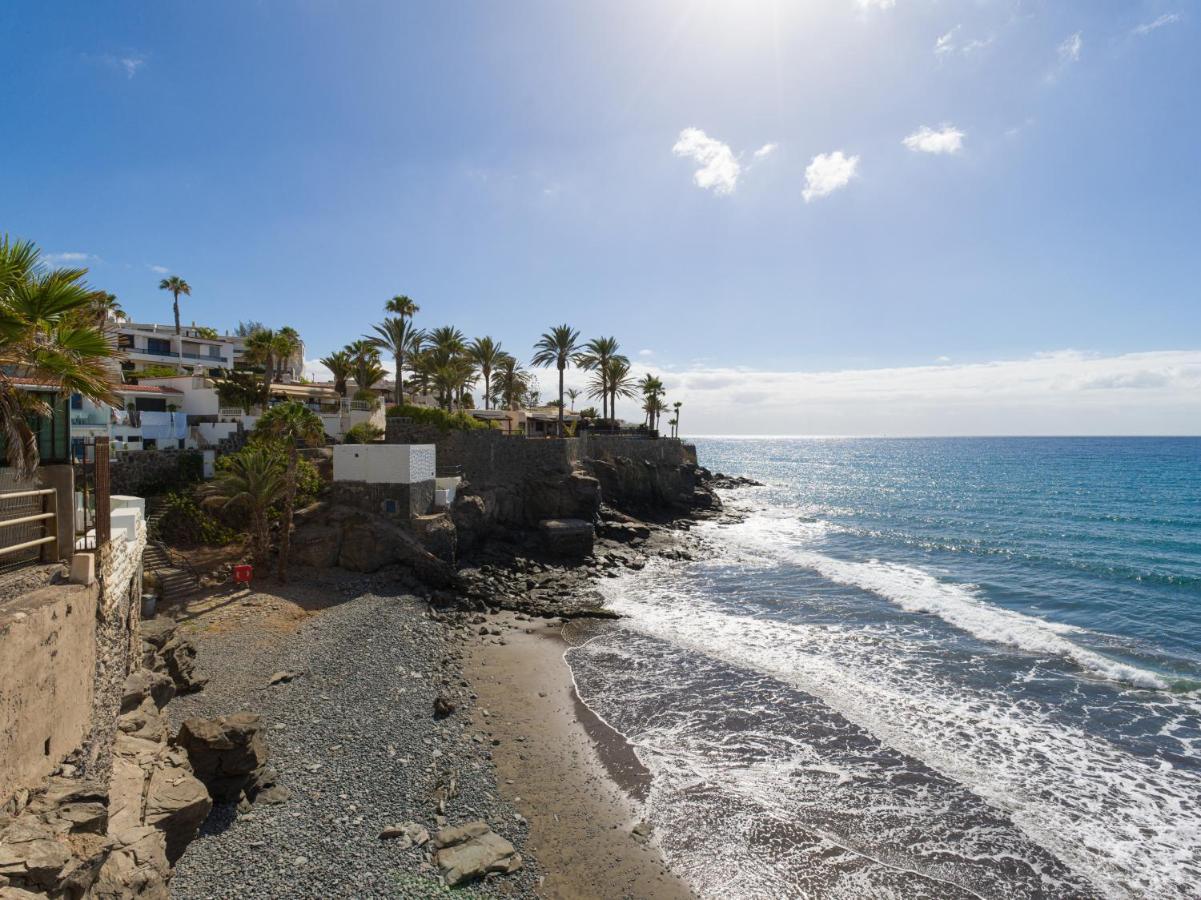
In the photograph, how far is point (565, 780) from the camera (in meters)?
16.0

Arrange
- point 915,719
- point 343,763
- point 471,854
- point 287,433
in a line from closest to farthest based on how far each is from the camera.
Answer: point 471,854 < point 343,763 < point 915,719 < point 287,433

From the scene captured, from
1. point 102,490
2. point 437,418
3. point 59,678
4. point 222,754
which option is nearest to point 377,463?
point 437,418

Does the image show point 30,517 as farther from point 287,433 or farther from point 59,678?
point 287,433

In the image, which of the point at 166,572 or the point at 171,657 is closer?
the point at 171,657

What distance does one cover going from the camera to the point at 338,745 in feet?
53.0

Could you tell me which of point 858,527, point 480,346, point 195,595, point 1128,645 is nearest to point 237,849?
point 195,595

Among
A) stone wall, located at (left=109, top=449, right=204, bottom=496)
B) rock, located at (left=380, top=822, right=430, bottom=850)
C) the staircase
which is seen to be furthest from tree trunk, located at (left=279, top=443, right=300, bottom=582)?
rock, located at (left=380, top=822, right=430, bottom=850)

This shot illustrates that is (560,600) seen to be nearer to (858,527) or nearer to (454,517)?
(454,517)

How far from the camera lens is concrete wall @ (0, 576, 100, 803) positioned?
24.0ft

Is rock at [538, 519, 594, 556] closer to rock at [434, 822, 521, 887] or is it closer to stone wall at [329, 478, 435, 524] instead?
stone wall at [329, 478, 435, 524]

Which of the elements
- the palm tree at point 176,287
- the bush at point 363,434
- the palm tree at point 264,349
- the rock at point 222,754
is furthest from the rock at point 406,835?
the palm tree at point 176,287

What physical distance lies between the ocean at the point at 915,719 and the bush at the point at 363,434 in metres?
21.9

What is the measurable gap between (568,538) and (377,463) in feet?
49.6

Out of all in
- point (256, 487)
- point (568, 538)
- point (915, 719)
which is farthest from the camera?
point (568, 538)
